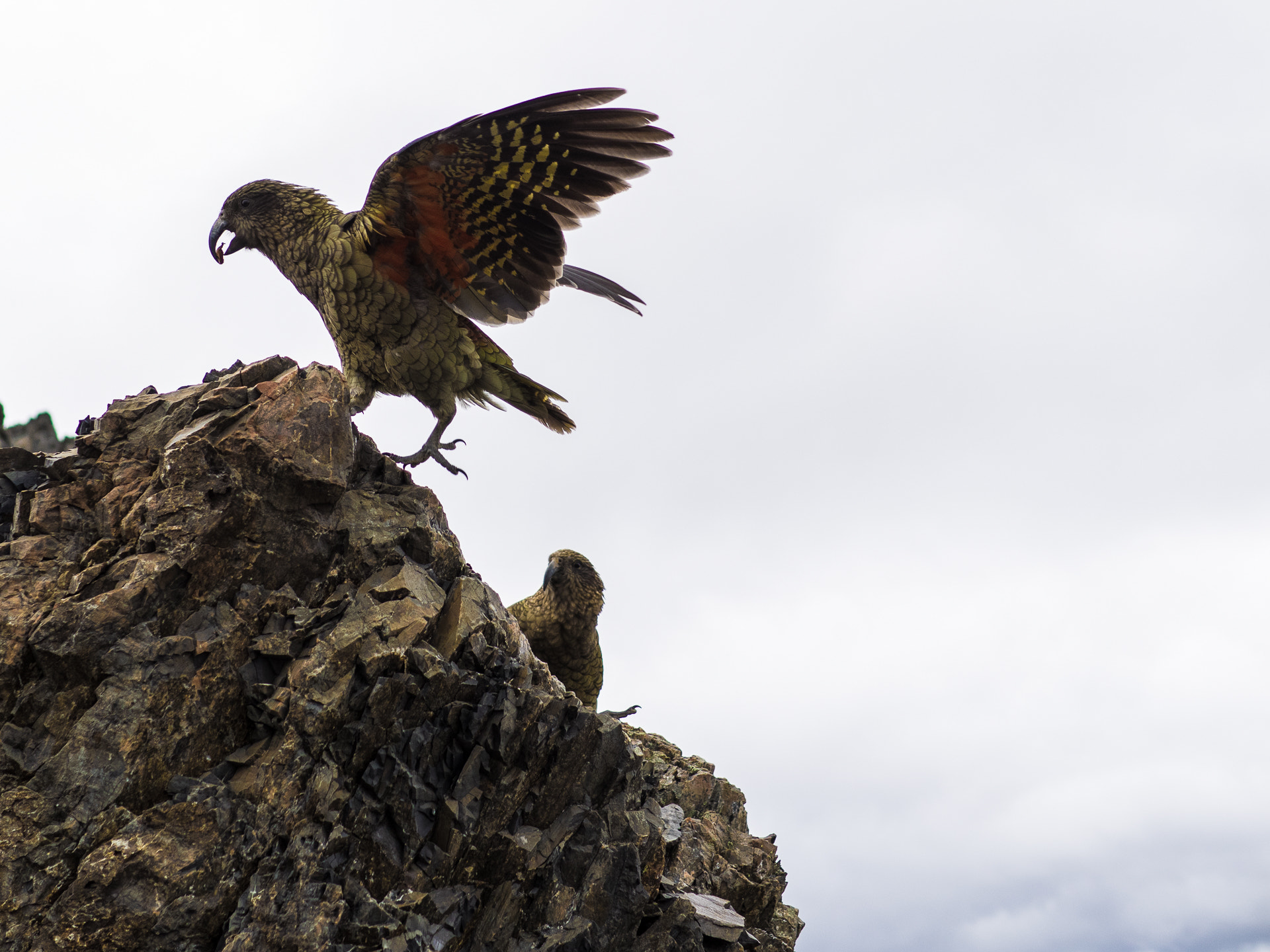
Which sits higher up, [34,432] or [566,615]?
[34,432]

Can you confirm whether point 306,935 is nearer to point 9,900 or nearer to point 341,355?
point 9,900

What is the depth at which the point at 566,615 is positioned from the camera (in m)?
9.84

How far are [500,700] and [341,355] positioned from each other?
12.8 ft

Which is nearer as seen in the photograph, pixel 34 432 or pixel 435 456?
pixel 435 456

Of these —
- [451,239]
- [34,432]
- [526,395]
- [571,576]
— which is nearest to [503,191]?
[451,239]

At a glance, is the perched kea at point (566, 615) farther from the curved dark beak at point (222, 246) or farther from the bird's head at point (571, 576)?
the curved dark beak at point (222, 246)

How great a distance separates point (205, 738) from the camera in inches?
215

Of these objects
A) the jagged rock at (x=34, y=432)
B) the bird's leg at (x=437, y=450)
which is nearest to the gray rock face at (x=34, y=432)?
the jagged rock at (x=34, y=432)

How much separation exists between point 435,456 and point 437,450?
0.31ft

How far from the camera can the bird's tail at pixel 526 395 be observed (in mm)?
8438

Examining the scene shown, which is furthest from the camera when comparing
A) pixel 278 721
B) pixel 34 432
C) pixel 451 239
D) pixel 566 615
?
pixel 34 432

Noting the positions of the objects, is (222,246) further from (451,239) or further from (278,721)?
(278,721)

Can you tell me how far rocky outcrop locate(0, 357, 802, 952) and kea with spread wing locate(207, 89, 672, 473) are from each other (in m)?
1.37

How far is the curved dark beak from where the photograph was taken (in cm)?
852
